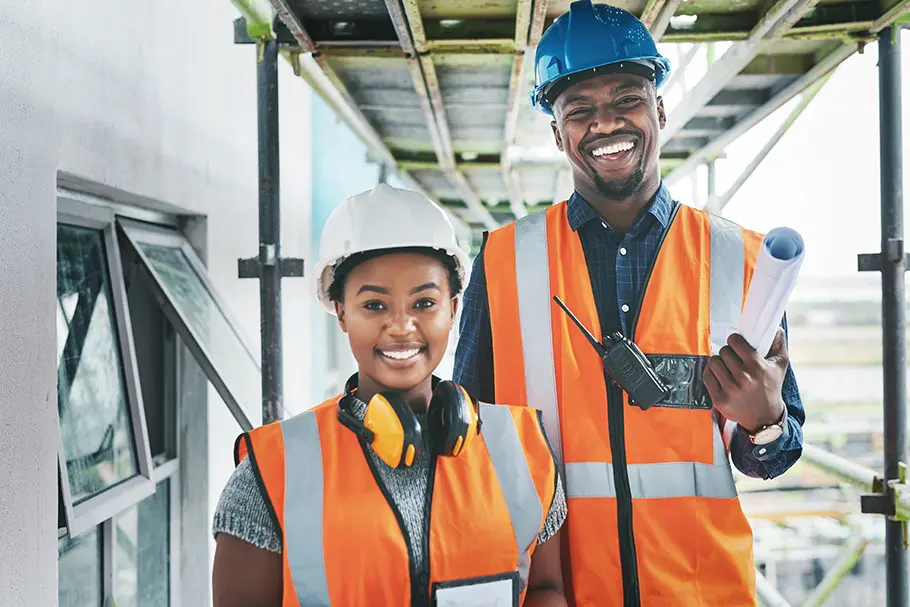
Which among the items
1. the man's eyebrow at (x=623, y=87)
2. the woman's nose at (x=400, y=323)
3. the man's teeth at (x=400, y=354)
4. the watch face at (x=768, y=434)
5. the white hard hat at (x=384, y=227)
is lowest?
the watch face at (x=768, y=434)

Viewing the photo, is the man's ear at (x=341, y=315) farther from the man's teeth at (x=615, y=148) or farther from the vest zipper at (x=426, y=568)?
the man's teeth at (x=615, y=148)

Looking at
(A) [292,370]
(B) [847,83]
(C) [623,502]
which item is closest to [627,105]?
(C) [623,502]

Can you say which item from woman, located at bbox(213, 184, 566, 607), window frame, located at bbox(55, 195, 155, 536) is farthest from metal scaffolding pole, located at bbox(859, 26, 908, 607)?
window frame, located at bbox(55, 195, 155, 536)

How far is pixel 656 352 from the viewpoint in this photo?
73.2 inches

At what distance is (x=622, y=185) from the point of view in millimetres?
1953

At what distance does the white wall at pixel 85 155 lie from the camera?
183cm

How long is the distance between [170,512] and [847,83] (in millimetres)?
8338

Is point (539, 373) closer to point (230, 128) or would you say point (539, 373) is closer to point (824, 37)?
point (824, 37)

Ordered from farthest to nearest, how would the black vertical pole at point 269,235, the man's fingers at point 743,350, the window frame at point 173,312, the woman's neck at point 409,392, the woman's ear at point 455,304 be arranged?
1. the window frame at point 173,312
2. the black vertical pole at point 269,235
3. the woman's ear at point 455,304
4. the woman's neck at point 409,392
5. the man's fingers at point 743,350

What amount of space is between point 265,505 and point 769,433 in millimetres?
1113

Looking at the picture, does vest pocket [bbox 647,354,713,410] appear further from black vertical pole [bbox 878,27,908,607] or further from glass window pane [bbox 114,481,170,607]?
glass window pane [bbox 114,481,170,607]

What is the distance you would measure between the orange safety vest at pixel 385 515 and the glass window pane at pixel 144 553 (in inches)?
63.7

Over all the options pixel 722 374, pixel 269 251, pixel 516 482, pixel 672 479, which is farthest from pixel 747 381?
pixel 269 251

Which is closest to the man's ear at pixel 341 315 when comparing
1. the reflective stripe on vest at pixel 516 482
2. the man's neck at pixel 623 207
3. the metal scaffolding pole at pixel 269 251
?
the reflective stripe on vest at pixel 516 482
